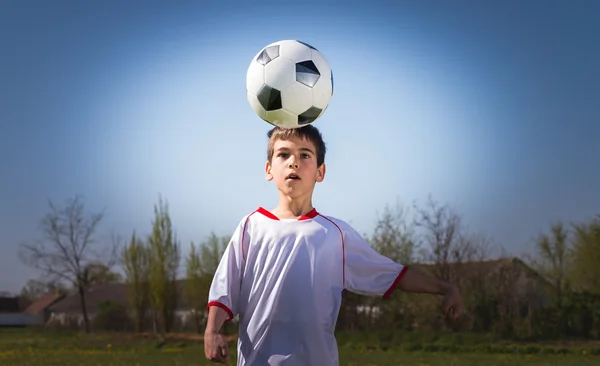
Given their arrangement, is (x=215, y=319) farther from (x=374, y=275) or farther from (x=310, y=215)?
(x=374, y=275)

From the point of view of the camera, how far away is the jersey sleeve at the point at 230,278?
15.2 ft

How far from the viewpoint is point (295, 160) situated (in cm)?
487

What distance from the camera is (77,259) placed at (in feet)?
92.4

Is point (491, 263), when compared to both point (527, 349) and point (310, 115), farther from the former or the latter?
point (310, 115)

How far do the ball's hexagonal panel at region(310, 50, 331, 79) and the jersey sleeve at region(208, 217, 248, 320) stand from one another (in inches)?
49.9

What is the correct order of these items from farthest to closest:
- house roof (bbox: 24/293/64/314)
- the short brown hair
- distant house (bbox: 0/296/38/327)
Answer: distant house (bbox: 0/296/38/327)
house roof (bbox: 24/293/64/314)
the short brown hair

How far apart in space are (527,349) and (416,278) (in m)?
13.7

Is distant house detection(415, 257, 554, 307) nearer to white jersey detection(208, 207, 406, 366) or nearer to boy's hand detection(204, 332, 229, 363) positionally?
white jersey detection(208, 207, 406, 366)

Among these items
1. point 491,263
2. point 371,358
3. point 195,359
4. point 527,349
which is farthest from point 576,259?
point 195,359

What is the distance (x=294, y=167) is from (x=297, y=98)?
526 mm

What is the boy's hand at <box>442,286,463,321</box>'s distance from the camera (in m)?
4.72

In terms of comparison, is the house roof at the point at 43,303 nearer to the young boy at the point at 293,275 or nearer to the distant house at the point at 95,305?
the distant house at the point at 95,305

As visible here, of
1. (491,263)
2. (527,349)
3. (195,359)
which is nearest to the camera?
(195,359)

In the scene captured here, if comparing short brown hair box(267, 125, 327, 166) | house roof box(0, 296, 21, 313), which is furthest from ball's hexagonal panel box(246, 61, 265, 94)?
house roof box(0, 296, 21, 313)
